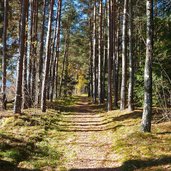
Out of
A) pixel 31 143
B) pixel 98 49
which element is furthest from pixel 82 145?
pixel 98 49

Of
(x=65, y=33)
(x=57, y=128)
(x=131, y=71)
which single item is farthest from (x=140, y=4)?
(x=65, y=33)

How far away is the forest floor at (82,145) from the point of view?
380 inches

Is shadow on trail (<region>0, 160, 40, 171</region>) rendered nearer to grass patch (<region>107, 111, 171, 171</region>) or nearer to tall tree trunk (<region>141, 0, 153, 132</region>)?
grass patch (<region>107, 111, 171, 171</region>)

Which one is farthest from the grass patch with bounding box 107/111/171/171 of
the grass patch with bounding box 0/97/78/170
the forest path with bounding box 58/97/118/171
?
the grass patch with bounding box 0/97/78/170

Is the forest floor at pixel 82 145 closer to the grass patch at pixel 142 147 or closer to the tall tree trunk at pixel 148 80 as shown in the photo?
the grass patch at pixel 142 147

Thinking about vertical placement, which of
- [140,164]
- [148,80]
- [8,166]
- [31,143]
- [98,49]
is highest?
[98,49]

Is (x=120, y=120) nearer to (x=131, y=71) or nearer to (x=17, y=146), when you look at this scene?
(x=131, y=71)

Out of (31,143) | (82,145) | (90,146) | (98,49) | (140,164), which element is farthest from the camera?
(98,49)

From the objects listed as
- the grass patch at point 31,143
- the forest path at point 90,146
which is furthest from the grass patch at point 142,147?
the grass patch at point 31,143

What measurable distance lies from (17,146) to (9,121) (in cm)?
419

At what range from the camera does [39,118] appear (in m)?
16.8

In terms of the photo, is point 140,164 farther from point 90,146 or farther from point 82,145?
point 82,145

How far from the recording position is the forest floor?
9648mm

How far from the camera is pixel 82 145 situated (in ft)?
41.3
